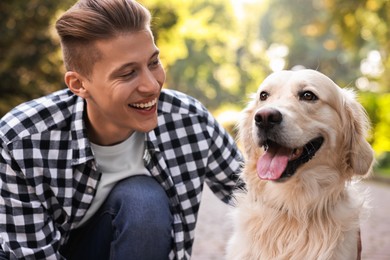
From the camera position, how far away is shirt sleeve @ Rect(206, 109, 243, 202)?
9.84ft

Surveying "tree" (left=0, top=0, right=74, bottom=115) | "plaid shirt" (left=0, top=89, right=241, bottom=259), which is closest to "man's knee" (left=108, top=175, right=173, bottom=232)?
"plaid shirt" (left=0, top=89, right=241, bottom=259)

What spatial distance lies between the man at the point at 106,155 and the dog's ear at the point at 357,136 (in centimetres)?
66

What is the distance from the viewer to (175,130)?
2951mm

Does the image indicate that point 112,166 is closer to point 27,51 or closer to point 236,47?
point 27,51

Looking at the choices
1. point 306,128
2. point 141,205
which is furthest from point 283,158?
point 141,205

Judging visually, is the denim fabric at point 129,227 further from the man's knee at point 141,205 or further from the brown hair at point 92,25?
the brown hair at point 92,25

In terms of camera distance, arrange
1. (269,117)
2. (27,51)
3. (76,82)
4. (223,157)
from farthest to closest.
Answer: (27,51) < (223,157) < (76,82) < (269,117)

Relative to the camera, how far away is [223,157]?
3.01 metres

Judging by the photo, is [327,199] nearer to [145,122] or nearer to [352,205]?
[352,205]

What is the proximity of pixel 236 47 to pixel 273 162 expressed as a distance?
122 ft

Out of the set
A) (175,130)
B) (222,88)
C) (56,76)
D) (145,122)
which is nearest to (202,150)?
(175,130)

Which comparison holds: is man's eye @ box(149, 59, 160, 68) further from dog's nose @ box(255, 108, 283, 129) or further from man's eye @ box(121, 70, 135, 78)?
dog's nose @ box(255, 108, 283, 129)

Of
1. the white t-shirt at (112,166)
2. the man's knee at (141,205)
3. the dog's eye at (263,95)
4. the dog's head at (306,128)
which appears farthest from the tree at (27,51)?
the dog's head at (306,128)

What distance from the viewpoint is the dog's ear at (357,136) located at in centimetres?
263
